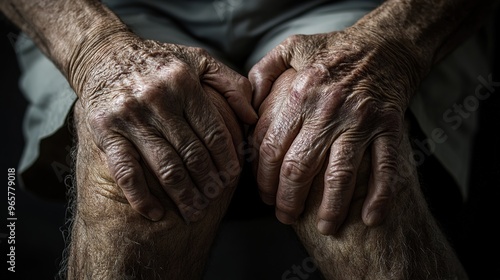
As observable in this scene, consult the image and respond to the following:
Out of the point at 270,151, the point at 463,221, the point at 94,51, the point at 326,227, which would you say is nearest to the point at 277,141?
the point at 270,151

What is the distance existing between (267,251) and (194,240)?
0.30 metres

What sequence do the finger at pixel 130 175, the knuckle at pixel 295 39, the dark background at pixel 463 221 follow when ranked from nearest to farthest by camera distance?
the finger at pixel 130 175 < the knuckle at pixel 295 39 < the dark background at pixel 463 221

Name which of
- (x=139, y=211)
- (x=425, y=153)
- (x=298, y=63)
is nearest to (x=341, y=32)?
(x=298, y=63)

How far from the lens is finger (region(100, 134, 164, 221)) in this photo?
66 cm

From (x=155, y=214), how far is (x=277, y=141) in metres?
0.17

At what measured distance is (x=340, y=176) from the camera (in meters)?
0.66

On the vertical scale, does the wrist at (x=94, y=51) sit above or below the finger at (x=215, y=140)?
above

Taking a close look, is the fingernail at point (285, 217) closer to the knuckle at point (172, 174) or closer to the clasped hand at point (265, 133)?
the clasped hand at point (265, 133)

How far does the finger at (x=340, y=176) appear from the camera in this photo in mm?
658

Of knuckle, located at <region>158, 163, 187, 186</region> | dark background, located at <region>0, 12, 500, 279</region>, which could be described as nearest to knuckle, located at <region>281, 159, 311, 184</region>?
knuckle, located at <region>158, 163, 187, 186</region>

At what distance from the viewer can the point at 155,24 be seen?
991mm

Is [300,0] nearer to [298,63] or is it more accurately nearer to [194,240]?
[298,63]

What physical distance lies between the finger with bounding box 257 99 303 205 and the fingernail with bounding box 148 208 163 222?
13cm

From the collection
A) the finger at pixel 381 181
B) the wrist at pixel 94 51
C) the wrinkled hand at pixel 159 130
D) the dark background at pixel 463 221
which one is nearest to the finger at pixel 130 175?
the wrinkled hand at pixel 159 130
